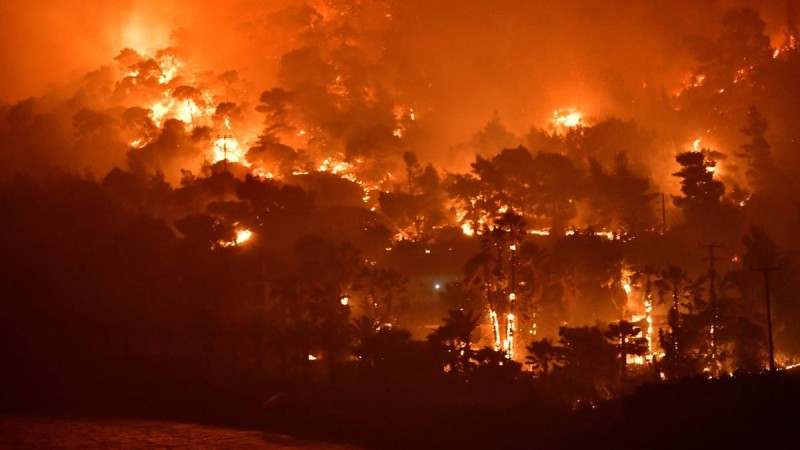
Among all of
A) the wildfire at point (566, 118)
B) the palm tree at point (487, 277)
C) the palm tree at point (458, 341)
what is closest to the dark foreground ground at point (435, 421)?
the palm tree at point (458, 341)

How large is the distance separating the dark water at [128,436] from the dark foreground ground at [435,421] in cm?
3

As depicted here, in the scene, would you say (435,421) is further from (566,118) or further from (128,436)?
(566,118)

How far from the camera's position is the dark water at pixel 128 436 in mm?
25266

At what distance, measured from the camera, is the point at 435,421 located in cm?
2564

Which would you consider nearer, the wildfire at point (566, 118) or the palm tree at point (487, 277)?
the palm tree at point (487, 277)

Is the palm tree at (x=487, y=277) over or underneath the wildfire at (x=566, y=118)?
underneath

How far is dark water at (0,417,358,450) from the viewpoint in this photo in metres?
25.3

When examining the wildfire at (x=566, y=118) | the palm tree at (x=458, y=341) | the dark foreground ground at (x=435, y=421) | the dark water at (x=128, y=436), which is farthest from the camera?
the wildfire at (x=566, y=118)

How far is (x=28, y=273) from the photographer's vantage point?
140 ft

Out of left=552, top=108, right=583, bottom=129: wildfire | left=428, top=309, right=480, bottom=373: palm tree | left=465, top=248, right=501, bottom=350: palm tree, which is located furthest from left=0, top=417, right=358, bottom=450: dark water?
left=552, top=108, right=583, bottom=129: wildfire

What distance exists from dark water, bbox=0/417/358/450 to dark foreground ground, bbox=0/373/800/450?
3 cm

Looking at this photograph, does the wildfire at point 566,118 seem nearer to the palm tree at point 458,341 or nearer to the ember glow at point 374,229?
the ember glow at point 374,229

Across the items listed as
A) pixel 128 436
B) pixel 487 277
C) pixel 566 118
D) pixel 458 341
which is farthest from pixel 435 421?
pixel 566 118

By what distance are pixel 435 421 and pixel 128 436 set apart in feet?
30.8
